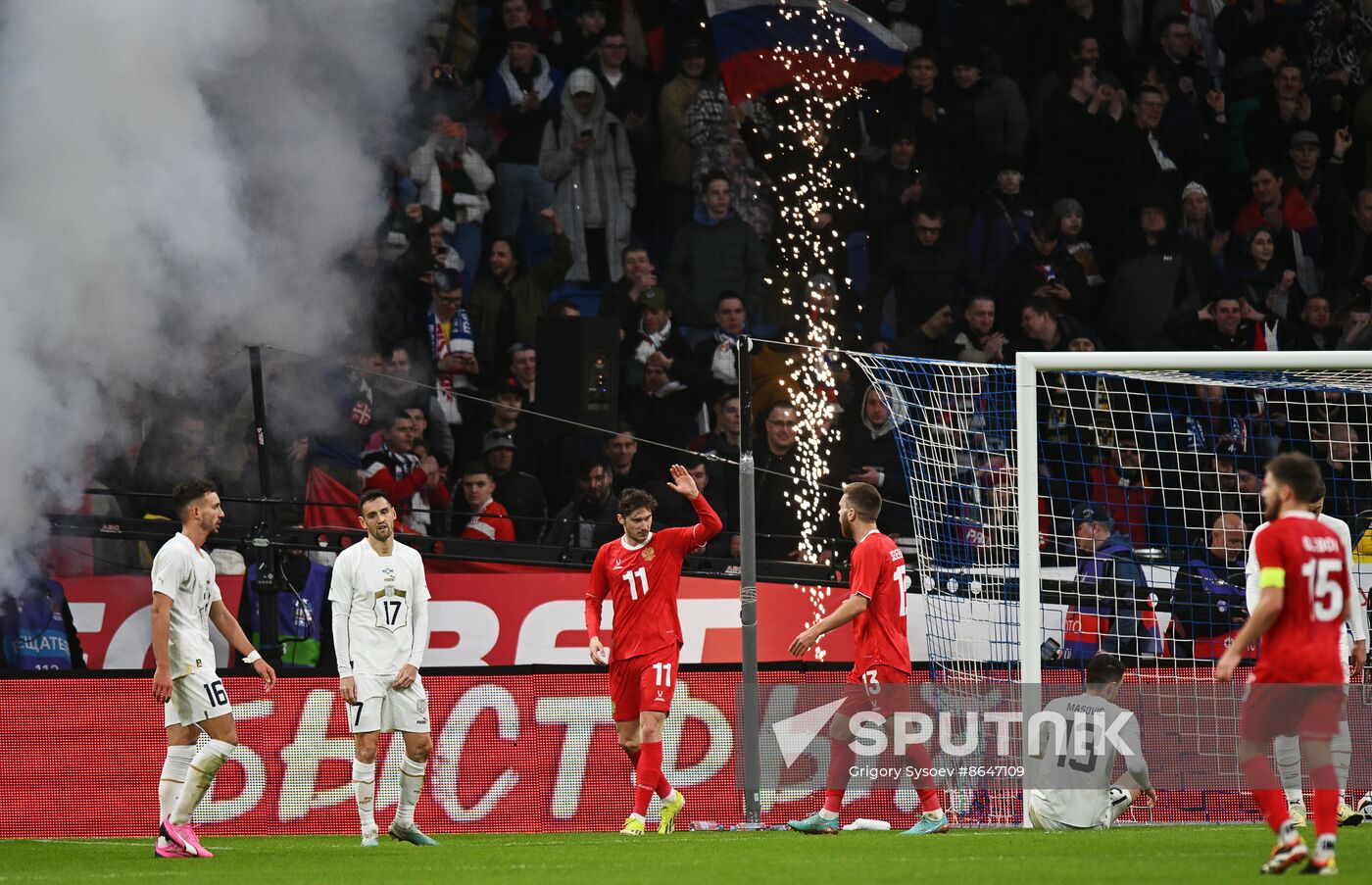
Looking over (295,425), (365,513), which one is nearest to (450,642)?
(295,425)

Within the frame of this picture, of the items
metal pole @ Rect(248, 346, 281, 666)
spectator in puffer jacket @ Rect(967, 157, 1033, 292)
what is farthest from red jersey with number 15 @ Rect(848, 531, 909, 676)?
spectator in puffer jacket @ Rect(967, 157, 1033, 292)

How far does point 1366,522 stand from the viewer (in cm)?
1070

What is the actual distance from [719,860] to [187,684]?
8.89 ft

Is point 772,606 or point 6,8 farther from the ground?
point 6,8

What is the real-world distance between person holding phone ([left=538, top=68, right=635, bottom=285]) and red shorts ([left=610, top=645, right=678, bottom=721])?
5.44 meters

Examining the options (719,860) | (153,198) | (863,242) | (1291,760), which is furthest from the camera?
(863,242)

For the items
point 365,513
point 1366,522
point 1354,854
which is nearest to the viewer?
→ point 1354,854

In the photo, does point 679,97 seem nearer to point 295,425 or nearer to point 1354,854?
point 295,425

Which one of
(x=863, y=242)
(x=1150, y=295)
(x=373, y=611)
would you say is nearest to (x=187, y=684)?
(x=373, y=611)

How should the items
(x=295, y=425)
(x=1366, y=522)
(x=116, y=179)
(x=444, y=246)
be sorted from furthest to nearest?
(x=444, y=246), (x=295, y=425), (x=1366, y=522), (x=116, y=179)

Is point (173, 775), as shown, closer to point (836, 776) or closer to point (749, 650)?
point (749, 650)

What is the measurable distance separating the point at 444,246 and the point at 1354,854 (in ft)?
28.5

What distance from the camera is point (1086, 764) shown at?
8297mm

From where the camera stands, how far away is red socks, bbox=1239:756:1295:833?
5523 millimetres
